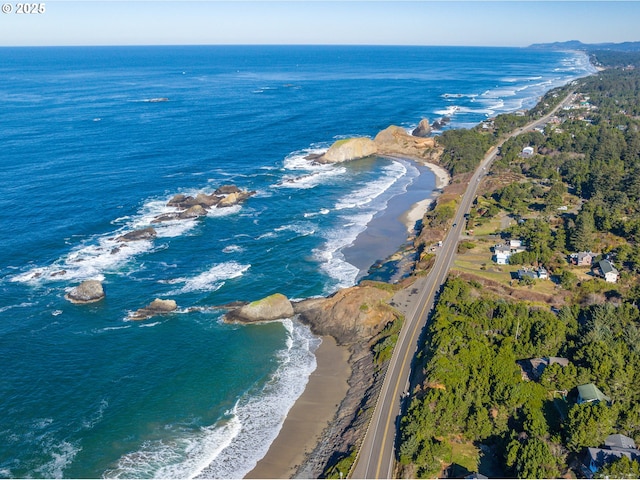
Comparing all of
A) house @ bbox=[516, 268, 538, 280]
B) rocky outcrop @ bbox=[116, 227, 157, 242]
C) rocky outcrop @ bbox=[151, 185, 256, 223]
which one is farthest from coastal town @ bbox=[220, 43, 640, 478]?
rocky outcrop @ bbox=[151, 185, 256, 223]

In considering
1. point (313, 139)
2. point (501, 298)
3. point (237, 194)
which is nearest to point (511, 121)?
point (313, 139)

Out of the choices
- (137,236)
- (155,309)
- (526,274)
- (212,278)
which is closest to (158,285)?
(155,309)

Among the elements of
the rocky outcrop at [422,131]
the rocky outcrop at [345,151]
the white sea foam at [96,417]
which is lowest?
the white sea foam at [96,417]

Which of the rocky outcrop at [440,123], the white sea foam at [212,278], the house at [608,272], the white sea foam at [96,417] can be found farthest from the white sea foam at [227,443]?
the rocky outcrop at [440,123]

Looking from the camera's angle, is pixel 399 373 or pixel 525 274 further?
pixel 525 274

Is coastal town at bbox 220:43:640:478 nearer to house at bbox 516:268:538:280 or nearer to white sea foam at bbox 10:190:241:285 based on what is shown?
house at bbox 516:268:538:280

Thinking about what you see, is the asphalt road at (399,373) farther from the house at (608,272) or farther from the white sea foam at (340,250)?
the house at (608,272)

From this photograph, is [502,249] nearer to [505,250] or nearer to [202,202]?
[505,250]
